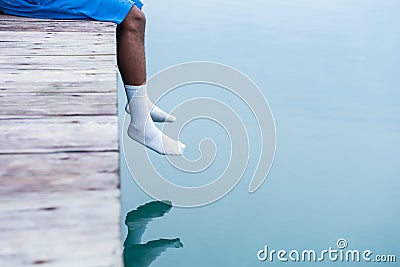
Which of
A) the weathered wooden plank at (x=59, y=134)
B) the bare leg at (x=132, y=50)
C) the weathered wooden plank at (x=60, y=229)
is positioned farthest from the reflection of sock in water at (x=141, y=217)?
the weathered wooden plank at (x=60, y=229)

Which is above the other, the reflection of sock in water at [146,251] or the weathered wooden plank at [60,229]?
the weathered wooden plank at [60,229]

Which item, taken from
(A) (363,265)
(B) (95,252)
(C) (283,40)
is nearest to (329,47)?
(C) (283,40)

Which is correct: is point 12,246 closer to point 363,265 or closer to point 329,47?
point 363,265

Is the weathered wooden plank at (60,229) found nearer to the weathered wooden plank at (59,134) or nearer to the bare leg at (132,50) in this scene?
the weathered wooden plank at (59,134)

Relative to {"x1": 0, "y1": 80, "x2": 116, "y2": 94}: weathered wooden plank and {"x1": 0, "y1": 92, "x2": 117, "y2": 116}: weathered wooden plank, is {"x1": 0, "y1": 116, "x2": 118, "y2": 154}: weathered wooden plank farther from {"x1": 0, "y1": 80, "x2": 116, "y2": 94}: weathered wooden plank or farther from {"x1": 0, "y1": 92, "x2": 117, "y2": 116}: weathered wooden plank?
{"x1": 0, "y1": 80, "x2": 116, "y2": 94}: weathered wooden plank

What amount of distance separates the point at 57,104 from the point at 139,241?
0.63 metres

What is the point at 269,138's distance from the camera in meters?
2.45

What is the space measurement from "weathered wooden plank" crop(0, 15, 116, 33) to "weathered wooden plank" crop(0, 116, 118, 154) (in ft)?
2.82

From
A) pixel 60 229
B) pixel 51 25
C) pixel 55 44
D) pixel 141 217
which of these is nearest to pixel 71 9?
pixel 51 25

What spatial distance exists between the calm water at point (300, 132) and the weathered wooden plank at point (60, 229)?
90cm

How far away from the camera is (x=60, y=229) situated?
0.76m

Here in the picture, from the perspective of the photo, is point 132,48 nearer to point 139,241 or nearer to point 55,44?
point 55,44

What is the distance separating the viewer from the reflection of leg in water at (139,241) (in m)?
1.73

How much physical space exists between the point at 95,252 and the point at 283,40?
342 cm
